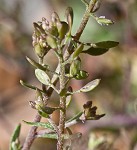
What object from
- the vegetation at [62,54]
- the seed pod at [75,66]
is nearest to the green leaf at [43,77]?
the vegetation at [62,54]

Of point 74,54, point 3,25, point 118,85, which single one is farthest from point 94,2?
point 118,85

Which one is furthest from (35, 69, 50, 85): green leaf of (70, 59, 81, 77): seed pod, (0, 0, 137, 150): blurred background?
(0, 0, 137, 150): blurred background

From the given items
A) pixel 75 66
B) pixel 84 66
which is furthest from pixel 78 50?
pixel 84 66

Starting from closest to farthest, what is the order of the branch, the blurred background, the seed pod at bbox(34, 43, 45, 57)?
the seed pod at bbox(34, 43, 45, 57), the branch, the blurred background

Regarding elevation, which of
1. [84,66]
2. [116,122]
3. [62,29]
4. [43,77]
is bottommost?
[116,122]

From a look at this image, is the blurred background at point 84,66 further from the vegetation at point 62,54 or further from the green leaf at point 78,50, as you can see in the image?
the green leaf at point 78,50

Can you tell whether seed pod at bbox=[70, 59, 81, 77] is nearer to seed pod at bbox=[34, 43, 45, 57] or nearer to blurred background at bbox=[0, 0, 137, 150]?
seed pod at bbox=[34, 43, 45, 57]

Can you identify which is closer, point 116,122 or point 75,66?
point 75,66

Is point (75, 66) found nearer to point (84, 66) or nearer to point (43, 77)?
point (43, 77)
